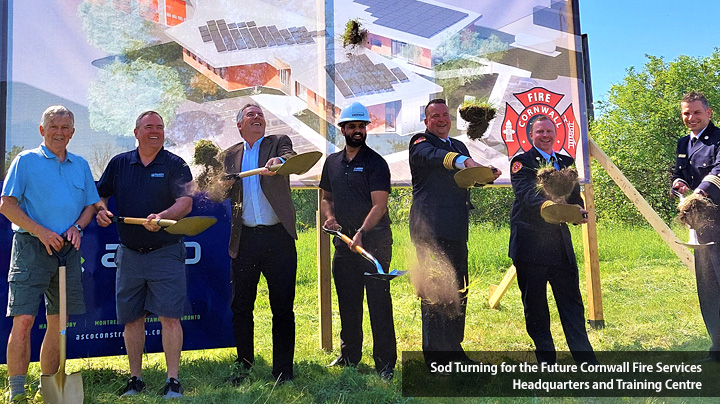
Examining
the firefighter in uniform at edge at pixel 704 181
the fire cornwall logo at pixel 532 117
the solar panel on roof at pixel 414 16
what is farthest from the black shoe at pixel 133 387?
the firefighter in uniform at edge at pixel 704 181

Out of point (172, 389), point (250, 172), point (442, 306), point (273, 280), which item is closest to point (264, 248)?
point (273, 280)

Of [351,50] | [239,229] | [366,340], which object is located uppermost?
[351,50]

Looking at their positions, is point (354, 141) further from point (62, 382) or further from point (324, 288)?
point (62, 382)

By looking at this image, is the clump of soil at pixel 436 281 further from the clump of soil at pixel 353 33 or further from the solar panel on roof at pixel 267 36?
the solar panel on roof at pixel 267 36

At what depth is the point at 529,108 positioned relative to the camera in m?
5.71

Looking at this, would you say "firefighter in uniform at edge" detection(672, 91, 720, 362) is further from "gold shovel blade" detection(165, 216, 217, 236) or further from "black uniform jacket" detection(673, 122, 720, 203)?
"gold shovel blade" detection(165, 216, 217, 236)

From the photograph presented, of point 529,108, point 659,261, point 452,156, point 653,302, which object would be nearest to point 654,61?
point 659,261

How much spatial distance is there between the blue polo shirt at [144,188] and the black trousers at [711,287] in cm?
425

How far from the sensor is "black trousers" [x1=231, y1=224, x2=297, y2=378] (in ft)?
14.3

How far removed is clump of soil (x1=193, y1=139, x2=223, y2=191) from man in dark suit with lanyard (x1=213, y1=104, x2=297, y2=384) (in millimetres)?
216

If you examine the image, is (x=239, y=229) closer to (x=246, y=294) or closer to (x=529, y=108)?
(x=246, y=294)

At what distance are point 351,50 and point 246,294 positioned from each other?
2462 mm

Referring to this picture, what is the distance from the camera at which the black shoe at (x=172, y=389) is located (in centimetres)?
398

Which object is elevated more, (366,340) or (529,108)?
(529,108)
